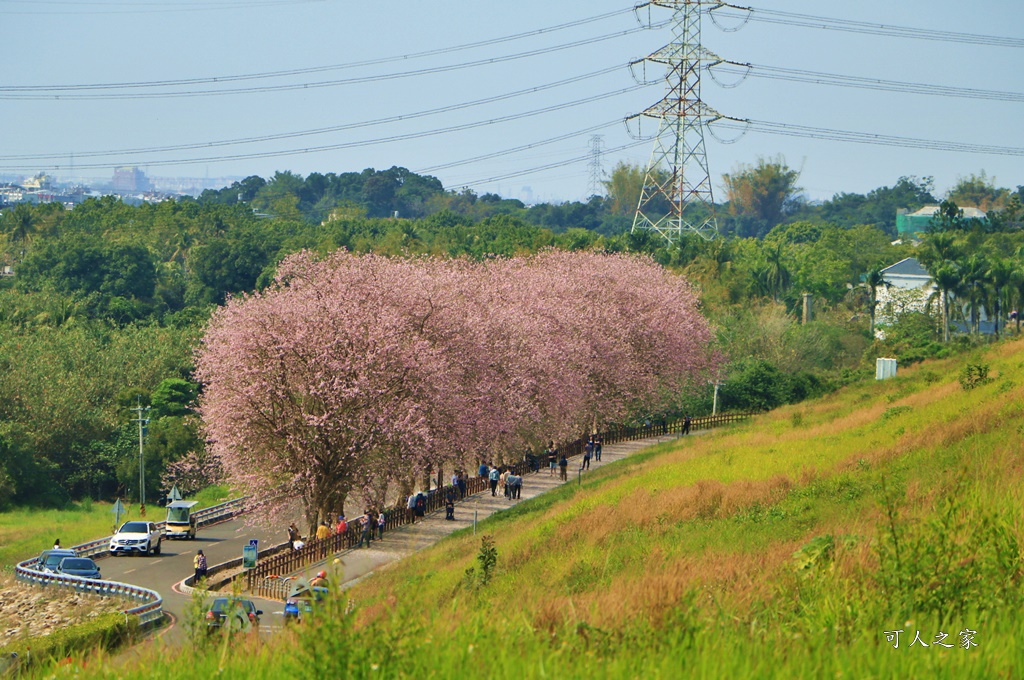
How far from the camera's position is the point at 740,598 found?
496 inches

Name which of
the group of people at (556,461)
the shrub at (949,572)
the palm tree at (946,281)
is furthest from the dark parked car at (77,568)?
the palm tree at (946,281)

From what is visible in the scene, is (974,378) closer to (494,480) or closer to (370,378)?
(370,378)

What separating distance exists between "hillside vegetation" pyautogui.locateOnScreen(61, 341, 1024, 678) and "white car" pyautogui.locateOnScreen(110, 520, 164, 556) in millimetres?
21861

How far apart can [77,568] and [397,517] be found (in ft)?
35.7

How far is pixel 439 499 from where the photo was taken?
4547 cm

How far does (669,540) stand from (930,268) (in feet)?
224

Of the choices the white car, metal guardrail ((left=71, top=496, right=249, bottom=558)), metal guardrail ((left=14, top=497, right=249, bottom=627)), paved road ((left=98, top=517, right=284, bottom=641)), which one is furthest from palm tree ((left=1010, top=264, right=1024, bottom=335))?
the white car

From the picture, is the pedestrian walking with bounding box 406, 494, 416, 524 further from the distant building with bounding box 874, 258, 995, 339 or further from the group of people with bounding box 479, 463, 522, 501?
the distant building with bounding box 874, 258, 995, 339

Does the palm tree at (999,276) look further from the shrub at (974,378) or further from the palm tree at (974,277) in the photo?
the shrub at (974,378)

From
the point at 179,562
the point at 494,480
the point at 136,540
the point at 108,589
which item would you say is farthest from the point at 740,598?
the point at 136,540

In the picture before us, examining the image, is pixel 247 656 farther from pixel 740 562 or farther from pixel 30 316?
pixel 30 316

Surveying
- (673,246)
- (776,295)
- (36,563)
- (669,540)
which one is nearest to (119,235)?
(673,246)

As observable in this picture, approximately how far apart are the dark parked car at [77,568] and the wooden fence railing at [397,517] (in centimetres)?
569

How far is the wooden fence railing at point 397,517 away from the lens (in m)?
32.6
